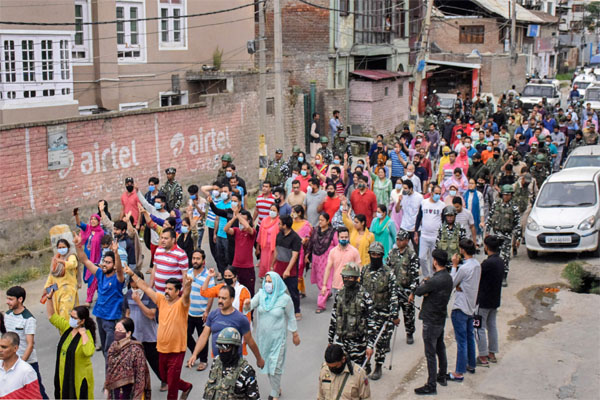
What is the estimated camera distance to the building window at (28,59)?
19.6 meters

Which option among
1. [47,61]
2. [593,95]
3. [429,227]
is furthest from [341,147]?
[593,95]

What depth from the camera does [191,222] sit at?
12.3 meters

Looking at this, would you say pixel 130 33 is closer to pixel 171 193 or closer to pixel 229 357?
pixel 171 193

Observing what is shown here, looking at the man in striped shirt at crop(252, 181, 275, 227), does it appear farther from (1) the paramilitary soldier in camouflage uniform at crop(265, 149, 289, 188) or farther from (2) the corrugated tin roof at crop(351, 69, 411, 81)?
(2) the corrugated tin roof at crop(351, 69, 411, 81)

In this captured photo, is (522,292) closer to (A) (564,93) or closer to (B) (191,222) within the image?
(B) (191,222)

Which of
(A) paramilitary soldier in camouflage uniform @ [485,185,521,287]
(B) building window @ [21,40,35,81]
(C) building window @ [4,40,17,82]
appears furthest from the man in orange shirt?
(B) building window @ [21,40,35,81]

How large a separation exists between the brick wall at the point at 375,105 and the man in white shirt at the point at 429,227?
16.7 metres

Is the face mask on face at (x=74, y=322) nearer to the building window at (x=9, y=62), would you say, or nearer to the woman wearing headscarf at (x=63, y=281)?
the woman wearing headscarf at (x=63, y=281)

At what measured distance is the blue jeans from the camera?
9562mm

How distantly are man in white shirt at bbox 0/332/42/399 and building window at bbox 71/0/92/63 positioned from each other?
15855 millimetres

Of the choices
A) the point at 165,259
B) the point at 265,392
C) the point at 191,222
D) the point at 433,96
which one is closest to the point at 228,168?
the point at 191,222

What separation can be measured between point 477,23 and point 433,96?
832 inches

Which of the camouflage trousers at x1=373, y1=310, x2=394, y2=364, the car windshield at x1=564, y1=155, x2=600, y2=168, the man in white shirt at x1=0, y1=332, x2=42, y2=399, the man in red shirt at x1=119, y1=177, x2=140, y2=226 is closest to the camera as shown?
the man in white shirt at x1=0, y1=332, x2=42, y2=399

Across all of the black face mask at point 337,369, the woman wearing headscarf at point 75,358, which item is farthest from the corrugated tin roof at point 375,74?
the black face mask at point 337,369
